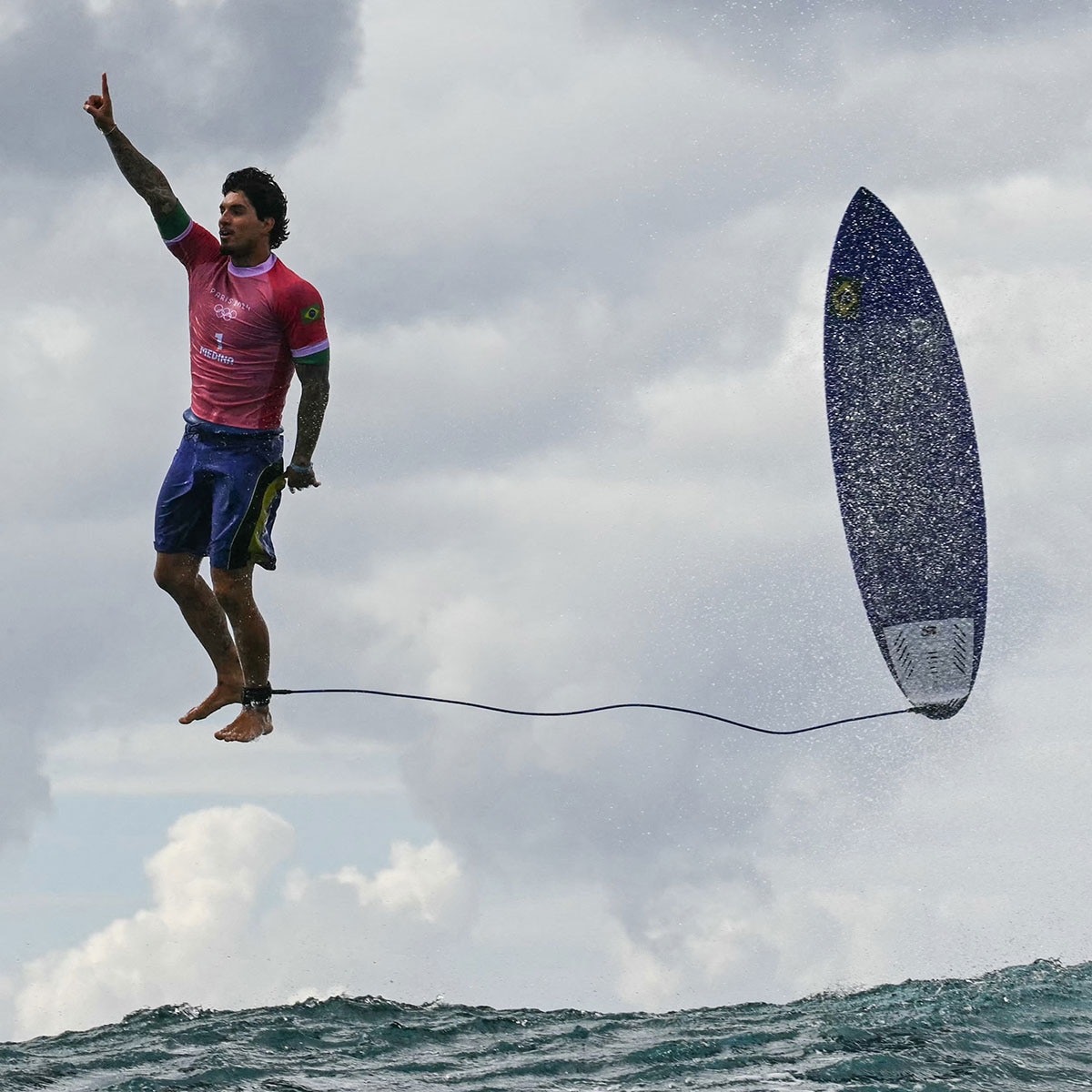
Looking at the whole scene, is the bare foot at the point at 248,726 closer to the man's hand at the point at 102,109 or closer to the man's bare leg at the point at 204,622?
the man's bare leg at the point at 204,622

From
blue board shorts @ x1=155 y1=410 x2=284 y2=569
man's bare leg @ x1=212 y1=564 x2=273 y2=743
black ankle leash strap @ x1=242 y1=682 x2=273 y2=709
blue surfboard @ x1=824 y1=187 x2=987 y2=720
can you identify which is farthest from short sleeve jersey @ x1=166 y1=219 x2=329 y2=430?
blue surfboard @ x1=824 y1=187 x2=987 y2=720

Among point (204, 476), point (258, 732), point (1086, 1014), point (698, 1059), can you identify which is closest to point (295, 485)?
point (204, 476)

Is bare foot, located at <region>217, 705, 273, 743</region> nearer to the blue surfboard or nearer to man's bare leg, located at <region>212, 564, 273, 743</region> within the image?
man's bare leg, located at <region>212, 564, 273, 743</region>

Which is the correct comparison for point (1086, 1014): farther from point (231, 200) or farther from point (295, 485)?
point (231, 200)

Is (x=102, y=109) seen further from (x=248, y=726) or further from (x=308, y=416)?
(x=248, y=726)

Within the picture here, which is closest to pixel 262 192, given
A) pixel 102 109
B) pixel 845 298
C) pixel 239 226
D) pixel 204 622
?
pixel 239 226

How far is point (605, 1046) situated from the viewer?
12.4 m

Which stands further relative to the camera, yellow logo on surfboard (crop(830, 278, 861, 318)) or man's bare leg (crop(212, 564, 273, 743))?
yellow logo on surfboard (crop(830, 278, 861, 318))

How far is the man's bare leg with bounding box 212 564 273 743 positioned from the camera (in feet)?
36.6

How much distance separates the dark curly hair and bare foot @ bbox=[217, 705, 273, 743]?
3.72m

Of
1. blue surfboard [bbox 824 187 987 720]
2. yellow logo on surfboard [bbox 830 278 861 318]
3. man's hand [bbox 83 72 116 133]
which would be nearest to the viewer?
man's hand [bbox 83 72 116 133]

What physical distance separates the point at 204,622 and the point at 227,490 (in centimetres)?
118

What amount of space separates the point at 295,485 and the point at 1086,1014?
8898 millimetres

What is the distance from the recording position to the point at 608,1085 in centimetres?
1065
